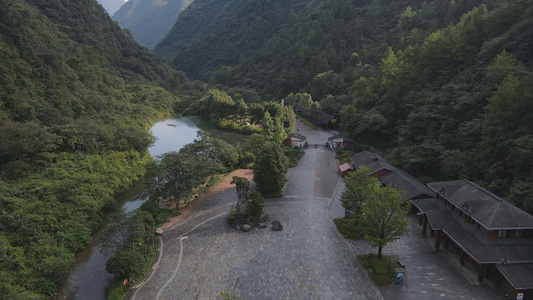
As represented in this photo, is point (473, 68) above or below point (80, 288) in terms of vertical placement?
above

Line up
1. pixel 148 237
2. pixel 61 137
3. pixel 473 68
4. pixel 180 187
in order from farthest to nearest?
pixel 473 68 < pixel 61 137 < pixel 180 187 < pixel 148 237

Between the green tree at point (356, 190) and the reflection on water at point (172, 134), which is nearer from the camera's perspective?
the green tree at point (356, 190)

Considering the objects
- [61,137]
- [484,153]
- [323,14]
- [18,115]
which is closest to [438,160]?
[484,153]

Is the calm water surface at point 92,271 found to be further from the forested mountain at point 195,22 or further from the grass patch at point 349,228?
the forested mountain at point 195,22

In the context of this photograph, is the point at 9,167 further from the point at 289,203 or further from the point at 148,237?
the point at 289,203

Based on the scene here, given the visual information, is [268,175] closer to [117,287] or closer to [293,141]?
[117,287]

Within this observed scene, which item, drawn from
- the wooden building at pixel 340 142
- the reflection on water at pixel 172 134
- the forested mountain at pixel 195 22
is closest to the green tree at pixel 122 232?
the reflection on water at pixel 172 134

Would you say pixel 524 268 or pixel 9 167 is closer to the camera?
pixel 524 268
